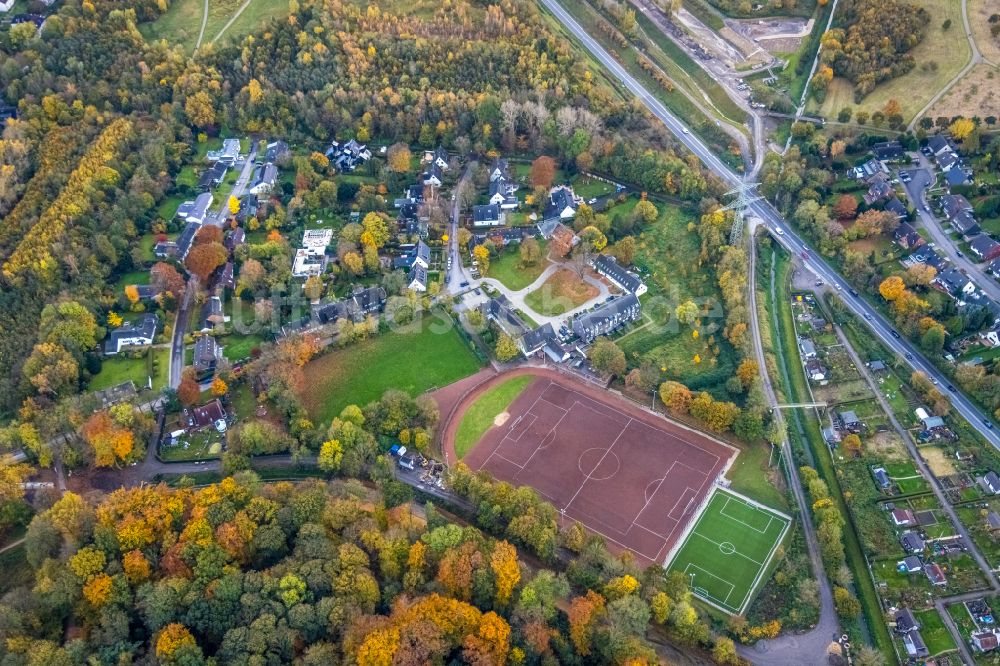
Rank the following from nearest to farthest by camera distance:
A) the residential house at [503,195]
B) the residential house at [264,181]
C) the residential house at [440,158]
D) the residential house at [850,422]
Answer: the residential house at [850,422] < the residential house at [503,195] < the residential house at [264,181] < the residential house at [440,158]

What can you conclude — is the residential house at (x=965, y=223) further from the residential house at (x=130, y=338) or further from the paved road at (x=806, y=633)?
the residential house at (x=130, y=338)

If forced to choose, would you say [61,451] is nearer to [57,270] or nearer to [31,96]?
[57,270]

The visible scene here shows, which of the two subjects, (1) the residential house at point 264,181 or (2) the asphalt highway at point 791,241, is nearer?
(2) the asphalt highway at point 791,241

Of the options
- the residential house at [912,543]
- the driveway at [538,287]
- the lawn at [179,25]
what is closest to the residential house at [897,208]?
the driveway at [538,287]

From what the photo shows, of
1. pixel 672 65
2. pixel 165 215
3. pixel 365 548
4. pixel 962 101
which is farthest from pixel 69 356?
pixel 962 101

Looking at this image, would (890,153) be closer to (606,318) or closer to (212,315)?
(606,318)

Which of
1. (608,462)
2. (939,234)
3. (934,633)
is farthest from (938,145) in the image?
(934,633)
